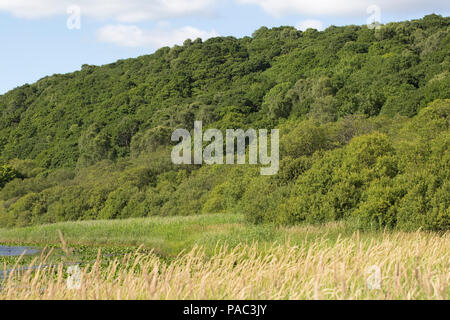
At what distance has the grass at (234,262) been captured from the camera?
22.4ft

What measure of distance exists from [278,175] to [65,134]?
84017mm

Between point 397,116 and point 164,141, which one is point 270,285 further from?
point 164,141

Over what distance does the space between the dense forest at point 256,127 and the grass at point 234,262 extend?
3399mm

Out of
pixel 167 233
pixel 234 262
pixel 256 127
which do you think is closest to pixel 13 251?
pixel 167 233

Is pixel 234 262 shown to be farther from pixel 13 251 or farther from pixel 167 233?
pixel 13 251

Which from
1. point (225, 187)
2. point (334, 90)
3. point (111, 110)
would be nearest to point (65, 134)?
point (111, 110)

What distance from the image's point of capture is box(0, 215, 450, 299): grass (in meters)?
6.83

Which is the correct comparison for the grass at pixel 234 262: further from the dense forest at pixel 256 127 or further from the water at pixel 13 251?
the dense forest at pixel 256 127

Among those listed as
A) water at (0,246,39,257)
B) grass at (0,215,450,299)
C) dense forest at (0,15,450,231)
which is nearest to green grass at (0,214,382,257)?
grass at (0,215,450,299)

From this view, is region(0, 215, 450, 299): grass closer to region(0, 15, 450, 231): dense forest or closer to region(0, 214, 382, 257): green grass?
region(0, 214, 382, 257): green grass

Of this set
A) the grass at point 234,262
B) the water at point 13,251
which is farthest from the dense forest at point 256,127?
the water at point 13,251

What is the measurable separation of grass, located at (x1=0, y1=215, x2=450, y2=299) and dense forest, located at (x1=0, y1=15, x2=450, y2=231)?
340 cm

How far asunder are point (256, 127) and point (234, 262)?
59.5 metres

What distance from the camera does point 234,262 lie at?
1720 cm
